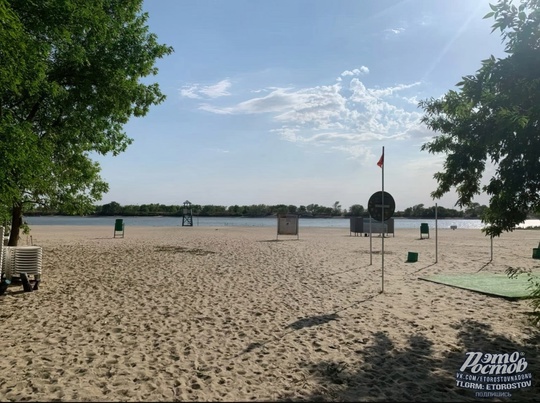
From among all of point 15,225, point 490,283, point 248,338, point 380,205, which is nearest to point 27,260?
point 15,225

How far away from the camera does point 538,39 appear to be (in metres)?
4.71

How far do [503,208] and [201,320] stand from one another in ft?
16.1

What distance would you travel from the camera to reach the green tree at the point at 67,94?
21.1 feet

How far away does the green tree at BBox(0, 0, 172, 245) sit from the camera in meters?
6.43

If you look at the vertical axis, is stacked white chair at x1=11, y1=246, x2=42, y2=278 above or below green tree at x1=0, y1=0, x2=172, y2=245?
below

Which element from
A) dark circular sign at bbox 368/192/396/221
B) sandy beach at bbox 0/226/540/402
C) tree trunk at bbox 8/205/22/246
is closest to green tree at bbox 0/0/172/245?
tree trunk at bbox 8/205/22/246

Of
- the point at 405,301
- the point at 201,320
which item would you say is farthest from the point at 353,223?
the point at 201,320

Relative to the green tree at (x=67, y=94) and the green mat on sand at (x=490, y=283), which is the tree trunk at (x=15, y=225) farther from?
the green mat on sand at (x=490, y=283)

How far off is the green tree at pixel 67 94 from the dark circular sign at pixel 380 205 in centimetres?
711

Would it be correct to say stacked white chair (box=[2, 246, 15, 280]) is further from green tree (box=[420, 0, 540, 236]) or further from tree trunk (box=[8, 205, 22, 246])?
green tree (box=[420, 0, 540, 236])

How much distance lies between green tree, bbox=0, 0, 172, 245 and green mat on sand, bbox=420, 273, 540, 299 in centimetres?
955

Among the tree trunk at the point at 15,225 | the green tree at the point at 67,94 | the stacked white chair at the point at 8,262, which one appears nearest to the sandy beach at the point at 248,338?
the stacked white chair at the point at 8,262

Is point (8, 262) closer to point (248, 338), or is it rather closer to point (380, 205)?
point (248, 338)

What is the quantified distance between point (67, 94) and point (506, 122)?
32.3ft
